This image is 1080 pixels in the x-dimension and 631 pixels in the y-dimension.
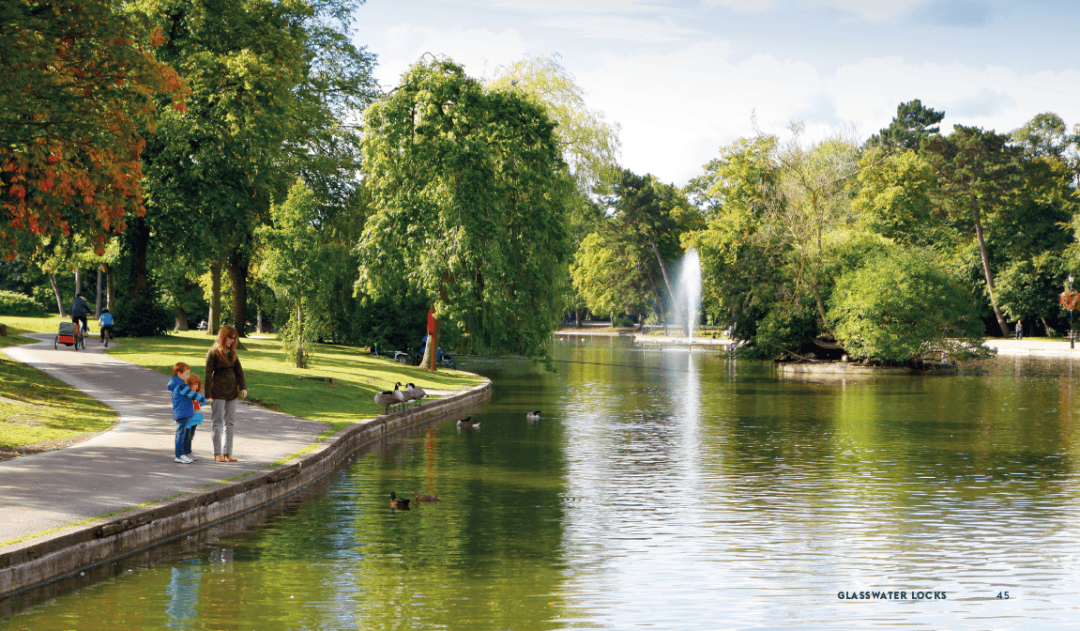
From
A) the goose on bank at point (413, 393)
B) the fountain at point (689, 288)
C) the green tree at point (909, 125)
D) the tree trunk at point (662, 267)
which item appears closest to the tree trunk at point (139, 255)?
the goose on bank at point (413, 393)

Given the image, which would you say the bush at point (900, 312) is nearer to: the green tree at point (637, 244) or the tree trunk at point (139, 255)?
the tree trunk at point (139, 255)

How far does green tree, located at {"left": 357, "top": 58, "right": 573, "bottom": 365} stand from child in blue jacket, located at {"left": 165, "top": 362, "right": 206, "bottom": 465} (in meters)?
19.5

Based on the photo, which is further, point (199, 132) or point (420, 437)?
point (199, 132)

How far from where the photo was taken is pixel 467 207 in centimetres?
3497

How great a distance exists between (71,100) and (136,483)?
782cm

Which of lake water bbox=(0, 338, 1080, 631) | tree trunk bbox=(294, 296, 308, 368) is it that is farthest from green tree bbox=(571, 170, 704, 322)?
lake water bbox=(0, 338, 1080, 631)

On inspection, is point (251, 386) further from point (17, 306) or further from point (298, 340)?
point (17, 306)

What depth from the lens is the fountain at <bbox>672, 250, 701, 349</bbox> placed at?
100875 millimetres

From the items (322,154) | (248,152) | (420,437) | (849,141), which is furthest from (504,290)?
(849,141)

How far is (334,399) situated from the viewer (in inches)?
1011

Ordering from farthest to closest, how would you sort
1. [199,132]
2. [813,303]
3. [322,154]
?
[813,303], [322,154], [199,132]

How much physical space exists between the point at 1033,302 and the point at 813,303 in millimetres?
33280

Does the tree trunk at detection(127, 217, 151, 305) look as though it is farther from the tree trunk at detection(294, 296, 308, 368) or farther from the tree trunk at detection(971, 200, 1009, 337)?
the tree trunk at detection(971, 200, 1009, 337)

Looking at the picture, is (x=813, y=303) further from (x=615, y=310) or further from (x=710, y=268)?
(x=615, y=310)
